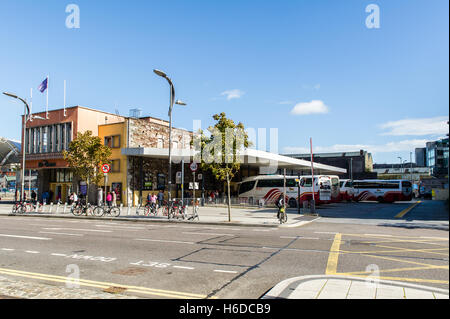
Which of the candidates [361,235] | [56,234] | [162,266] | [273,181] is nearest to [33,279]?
[162,266]

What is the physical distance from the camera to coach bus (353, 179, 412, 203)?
1649 inches

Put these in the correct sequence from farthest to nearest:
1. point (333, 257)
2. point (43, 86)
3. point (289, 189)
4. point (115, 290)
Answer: point (43, 86), point (289, 189), point (333, 257), point (115, 290)

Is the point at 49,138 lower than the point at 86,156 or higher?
higher

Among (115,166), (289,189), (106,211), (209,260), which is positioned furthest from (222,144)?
(115,166)

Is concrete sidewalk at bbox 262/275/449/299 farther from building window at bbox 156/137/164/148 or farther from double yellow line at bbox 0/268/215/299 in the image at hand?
building window at bbox 156/137/164/148

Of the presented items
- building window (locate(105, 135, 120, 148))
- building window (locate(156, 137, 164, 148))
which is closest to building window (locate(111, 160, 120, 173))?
building window (locate(105, 135, 120, 148))

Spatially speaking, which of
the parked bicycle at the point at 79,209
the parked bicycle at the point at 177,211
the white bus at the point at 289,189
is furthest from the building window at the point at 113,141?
the parked bicycle at the point at 177,211

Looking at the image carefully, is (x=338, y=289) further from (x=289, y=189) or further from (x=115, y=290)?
(x=289, y=189)

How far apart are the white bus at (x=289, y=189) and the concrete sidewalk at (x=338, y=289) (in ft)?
87.7

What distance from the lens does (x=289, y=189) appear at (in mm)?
34906

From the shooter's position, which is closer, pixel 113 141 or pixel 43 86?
pixel 43 86

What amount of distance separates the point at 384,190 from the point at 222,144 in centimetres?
3005

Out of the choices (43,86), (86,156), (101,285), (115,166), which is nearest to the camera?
(101,285)

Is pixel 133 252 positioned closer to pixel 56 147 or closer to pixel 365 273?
pixel 365 273
